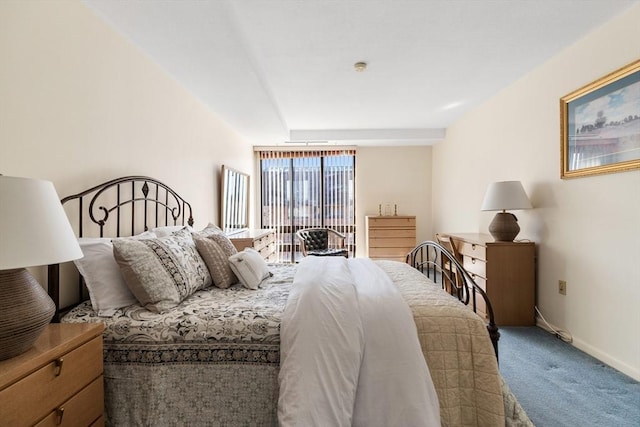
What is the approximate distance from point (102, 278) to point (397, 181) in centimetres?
511

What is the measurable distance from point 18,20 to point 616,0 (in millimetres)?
3391

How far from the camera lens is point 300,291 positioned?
1555 mm

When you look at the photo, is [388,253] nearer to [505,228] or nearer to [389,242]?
[389,242]

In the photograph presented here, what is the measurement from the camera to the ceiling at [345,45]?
201 cm

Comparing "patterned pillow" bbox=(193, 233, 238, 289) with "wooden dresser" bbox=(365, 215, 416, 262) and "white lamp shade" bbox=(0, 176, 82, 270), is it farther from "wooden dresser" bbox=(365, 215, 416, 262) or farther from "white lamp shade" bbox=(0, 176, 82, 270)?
"wooden dresser" bbox=(365, 215, 416, 262)

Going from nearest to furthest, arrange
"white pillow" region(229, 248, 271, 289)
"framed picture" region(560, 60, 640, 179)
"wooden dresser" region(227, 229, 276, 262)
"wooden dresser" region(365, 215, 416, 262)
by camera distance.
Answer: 1. "white pillow" region(229, 248, 271, 289)
2. "framed picture" region(560, 60, 640, 179)
3. "wooden dresser" region(227, 229, 276, 262)
4. "wooden dresser" region(365, 215, 416, 262)

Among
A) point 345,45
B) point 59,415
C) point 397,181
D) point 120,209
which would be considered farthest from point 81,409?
point 397,181

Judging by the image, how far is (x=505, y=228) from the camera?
3.01 meters

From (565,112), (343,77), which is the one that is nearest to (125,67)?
(343,77)

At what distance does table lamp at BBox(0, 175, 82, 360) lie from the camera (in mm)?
918

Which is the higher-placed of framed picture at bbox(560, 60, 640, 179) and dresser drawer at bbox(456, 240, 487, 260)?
framed picture at bbox(560, 60, 640, 179)

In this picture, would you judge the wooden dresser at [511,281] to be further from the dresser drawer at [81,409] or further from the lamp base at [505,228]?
the dresser drawer at [81,409]

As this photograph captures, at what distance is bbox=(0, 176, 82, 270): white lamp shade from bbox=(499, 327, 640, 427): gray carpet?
2.32 m

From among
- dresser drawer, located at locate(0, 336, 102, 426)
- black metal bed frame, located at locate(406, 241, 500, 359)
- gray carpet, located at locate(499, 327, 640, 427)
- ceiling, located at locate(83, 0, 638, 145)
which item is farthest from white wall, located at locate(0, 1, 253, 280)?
gray carpet, located at locate(499, 327, 640, 427)
